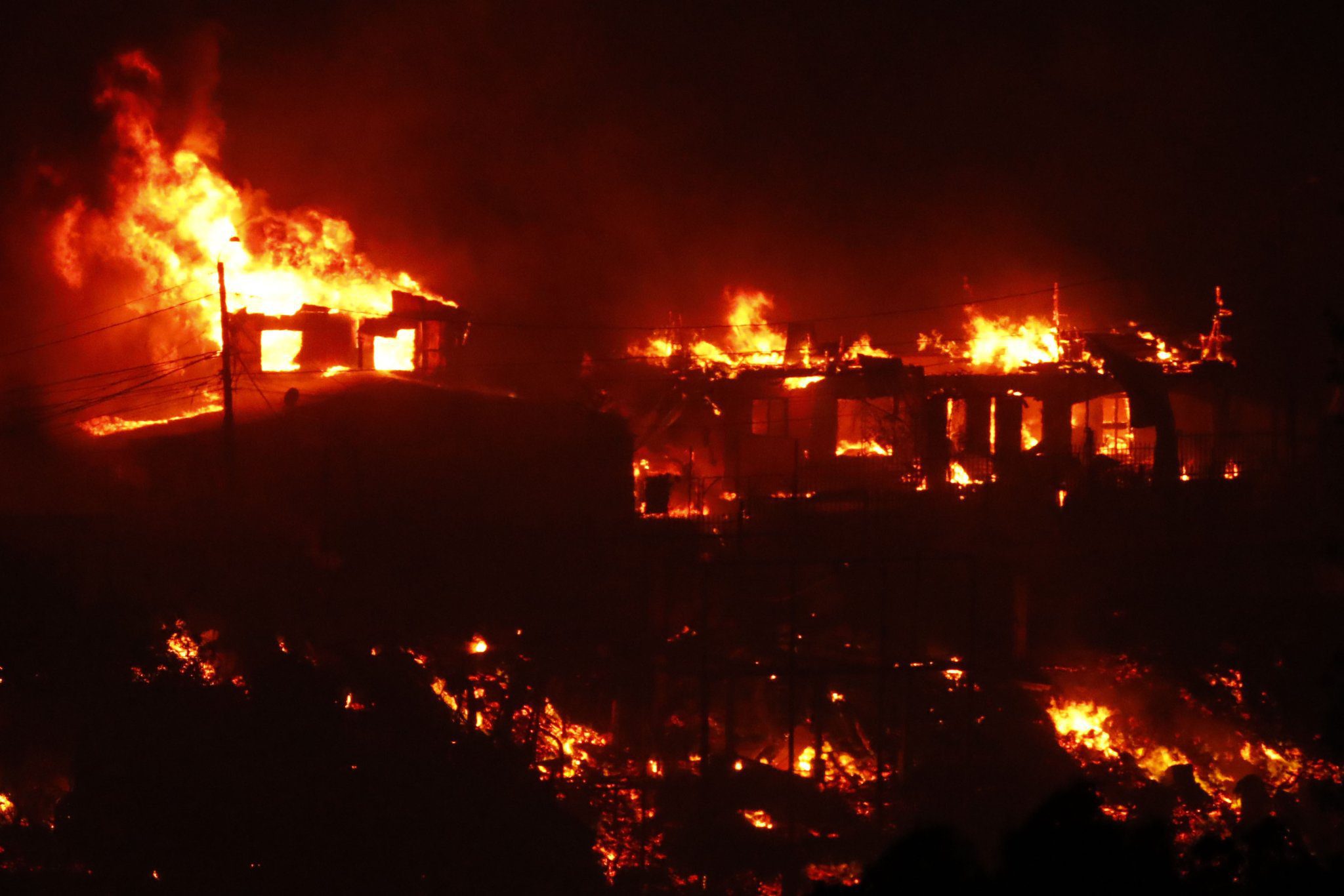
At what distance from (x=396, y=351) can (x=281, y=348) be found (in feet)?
13.0

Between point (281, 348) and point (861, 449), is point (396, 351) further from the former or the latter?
point (861, 449)

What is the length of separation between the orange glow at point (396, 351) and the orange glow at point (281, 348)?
2639mm

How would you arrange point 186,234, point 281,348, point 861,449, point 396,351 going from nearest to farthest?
point 281,348 → point 396,351 → point 861,449 → point 186,234

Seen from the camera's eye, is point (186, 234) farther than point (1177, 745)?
Yes

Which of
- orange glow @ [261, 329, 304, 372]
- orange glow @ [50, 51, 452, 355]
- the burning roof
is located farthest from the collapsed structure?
orange glow @ [50, 51, 452, 355]

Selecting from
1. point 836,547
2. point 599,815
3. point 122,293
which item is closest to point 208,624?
point 599,815

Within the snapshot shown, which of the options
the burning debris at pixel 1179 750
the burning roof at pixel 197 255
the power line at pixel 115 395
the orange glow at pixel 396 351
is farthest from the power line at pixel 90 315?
the burning debris at pixel 1179 750

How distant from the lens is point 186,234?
126 ft

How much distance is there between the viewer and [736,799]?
65.6ft

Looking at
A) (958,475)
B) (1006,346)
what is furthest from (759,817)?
(1006,346)

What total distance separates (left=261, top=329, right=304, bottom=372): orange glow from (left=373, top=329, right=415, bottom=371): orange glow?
264 cm

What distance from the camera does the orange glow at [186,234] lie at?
124 ft

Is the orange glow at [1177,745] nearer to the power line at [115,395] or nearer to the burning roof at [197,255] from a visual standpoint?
the burning roof at [197,255]

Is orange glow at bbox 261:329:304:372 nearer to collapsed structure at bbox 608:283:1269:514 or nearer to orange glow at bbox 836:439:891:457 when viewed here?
collapsed structure at bbox 608:283:1269:514
